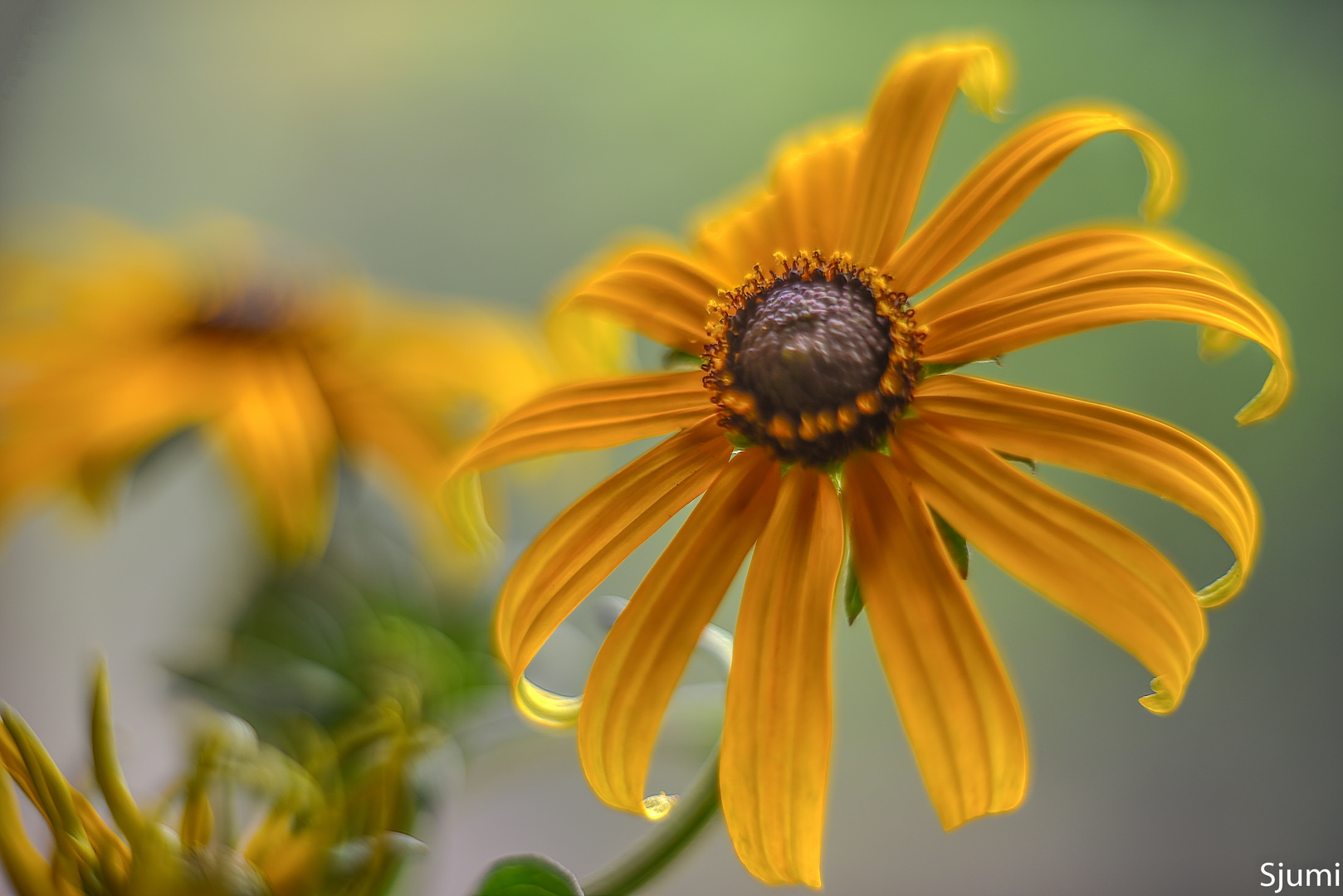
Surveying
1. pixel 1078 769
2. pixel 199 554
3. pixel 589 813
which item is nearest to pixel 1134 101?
pixel 1078 769

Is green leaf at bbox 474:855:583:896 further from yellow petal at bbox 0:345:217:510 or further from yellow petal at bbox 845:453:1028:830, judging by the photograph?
yellow petal at bbox 0:345:217:510

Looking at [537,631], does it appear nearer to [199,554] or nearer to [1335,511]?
[1335,511]

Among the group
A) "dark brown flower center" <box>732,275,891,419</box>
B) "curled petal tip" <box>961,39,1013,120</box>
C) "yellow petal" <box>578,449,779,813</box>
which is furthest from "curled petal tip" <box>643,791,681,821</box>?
"curled petal tip" <box>961,39,1013,120</box>

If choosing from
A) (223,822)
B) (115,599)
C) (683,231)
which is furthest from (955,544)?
(115,599)

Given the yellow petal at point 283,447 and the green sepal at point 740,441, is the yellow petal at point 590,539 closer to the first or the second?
the green sepal at point 740,441

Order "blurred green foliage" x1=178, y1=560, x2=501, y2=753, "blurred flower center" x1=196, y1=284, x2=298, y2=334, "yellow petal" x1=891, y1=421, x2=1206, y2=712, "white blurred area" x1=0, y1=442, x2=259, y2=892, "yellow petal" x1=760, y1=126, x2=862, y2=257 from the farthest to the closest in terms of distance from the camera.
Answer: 1. "white blurred area" x1=0, y1=442, x2=259, y2=892
2. "blurred flower center" x1=196, y1=284, x2=298, y2=334
3. "blurred green foliage" x1=178, y1=560, x2=501, y2=753
4. "yellow petal" x1=760, y1=126, x2=862, y2=257
5. "yellow petal" x1=891, y1=421, x2=1206, y2=712

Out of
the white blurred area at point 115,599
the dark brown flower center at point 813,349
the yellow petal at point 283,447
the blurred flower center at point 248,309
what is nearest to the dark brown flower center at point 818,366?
the dark brown flower center at point 813,349
